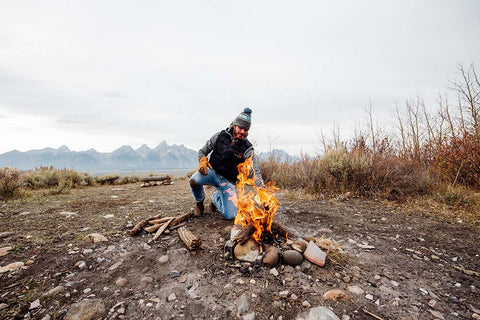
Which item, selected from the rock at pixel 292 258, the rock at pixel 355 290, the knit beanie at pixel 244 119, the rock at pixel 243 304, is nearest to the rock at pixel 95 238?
the rock at pixel 243 304

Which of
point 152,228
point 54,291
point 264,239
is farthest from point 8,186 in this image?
point 264,239

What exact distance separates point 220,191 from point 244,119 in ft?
4.42

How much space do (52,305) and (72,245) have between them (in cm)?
107

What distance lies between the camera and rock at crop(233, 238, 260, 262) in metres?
2.35

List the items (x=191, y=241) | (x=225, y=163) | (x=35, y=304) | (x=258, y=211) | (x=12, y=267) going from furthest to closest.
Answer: (x=225, y=163), (x=258, y=211), (x=191, y=241), (x=12, y=267), (x=35, y=304)

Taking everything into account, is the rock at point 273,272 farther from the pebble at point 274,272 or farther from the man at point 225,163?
the man at point 225,163

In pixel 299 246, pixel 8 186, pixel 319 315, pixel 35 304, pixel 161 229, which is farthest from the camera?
pixel 8 186

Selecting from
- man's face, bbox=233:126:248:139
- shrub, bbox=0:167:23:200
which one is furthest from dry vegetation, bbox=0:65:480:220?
man's face, bbox=233:126:248:139

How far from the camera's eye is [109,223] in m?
3.52

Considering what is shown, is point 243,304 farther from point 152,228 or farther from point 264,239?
point 152,228

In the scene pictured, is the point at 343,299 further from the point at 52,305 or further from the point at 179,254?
the point at 52,305

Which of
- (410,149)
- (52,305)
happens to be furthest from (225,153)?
(410,149)

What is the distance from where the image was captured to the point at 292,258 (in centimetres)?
228

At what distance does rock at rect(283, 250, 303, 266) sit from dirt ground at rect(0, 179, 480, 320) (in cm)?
6
